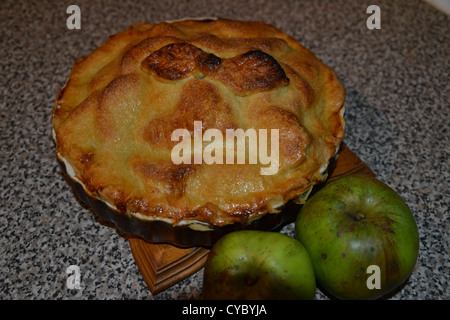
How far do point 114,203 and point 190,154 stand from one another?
0.62 feet

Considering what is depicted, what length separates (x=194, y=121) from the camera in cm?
92

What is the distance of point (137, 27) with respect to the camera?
47.1 inches

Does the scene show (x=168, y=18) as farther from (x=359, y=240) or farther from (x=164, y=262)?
(x=359, y=240)

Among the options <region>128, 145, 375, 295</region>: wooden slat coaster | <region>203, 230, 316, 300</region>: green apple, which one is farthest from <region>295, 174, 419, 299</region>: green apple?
<region>128, 145, 375, 295</region>: wooden slat coaster

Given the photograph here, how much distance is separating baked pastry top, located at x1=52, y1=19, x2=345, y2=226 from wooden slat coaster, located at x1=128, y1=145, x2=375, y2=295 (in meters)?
0.14

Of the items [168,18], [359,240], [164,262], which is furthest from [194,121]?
[168,18]

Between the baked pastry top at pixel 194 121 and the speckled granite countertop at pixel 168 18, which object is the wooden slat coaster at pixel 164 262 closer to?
the speckled granite countertop at pixel 168 18

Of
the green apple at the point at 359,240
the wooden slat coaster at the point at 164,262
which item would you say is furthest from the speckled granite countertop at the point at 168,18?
the green apple at the point at 359,240

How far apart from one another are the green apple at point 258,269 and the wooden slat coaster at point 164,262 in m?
0.13

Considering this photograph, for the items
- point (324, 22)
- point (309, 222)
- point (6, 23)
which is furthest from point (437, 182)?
point (6, 23)

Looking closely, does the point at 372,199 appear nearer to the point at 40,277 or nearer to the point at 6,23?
the point at 40,277

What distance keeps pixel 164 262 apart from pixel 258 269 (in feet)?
0.81

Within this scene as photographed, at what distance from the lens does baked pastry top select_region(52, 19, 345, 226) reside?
2.81 feet

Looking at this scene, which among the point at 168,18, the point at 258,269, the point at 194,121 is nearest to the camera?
the point at 258,269
